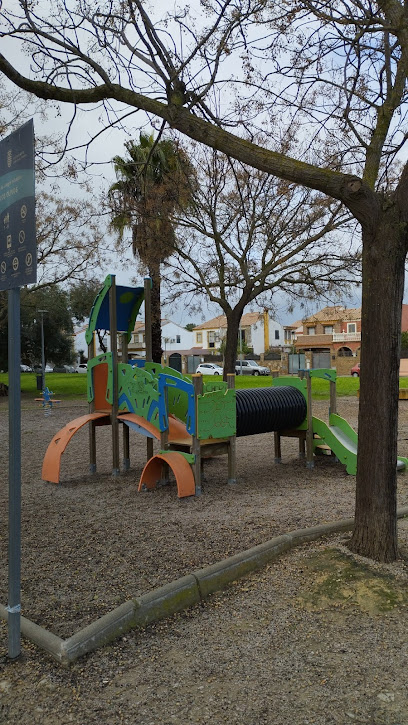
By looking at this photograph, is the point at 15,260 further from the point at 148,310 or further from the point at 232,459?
the point at 148,310

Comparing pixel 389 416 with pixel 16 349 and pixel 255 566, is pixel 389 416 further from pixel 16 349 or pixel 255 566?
pixel 16 349

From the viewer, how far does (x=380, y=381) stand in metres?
4.21

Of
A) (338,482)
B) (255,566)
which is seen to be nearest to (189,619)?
(255,566)

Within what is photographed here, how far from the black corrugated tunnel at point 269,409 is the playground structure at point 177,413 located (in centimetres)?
Result: 1

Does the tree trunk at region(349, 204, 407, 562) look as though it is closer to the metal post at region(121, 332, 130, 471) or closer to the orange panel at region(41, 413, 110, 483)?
the orange panel at region(41, 413, 110, 483)

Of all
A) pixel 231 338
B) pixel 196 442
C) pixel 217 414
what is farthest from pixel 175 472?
pixel 231 338

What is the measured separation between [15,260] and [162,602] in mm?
2167

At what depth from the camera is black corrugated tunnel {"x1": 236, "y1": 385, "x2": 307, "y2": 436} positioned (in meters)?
7.96

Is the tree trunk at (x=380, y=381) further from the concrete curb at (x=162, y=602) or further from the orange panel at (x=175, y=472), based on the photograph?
the orange panel at (x=175, y=472)

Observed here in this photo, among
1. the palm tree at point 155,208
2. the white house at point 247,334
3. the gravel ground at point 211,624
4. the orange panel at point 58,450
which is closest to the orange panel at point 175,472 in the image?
the gravel ground at point 211,624

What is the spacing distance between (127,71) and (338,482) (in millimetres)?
5253

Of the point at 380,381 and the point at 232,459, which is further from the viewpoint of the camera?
the point at 232,459

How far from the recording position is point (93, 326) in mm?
8484

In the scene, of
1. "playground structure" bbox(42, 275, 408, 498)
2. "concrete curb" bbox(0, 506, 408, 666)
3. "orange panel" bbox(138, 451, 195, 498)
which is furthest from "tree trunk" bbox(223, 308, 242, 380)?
"concrete curb" bbox(0, 506, 408, 666)
